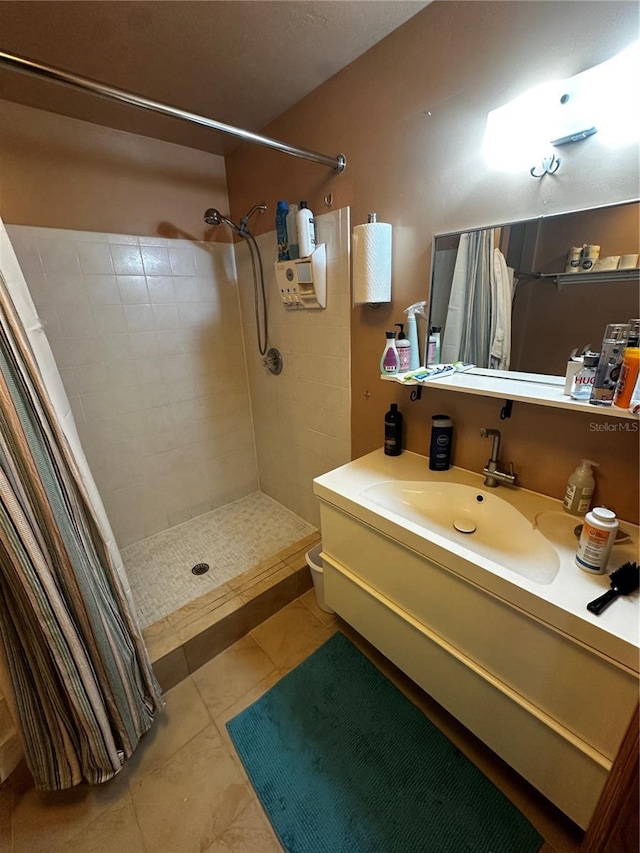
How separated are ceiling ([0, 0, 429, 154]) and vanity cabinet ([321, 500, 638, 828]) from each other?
1.54 meters

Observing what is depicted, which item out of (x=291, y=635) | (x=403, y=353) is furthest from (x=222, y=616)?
(x=403, y=353)

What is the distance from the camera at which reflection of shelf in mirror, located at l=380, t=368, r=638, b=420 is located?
2.71 feet

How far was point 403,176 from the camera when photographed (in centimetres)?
→ 117

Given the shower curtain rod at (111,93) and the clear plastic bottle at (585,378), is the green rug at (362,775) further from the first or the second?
the shower curtain rod at (111,93)

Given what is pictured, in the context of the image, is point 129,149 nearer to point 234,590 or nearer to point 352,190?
point 352,190

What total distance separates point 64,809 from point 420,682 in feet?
3.77

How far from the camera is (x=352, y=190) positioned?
132cm

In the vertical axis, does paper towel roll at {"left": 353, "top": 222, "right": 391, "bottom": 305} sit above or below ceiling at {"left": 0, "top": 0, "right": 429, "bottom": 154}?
below

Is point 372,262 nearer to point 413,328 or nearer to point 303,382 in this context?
point 413,328

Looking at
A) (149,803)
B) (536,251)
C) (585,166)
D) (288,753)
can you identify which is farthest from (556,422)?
(149,803)

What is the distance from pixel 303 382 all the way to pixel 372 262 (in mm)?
747

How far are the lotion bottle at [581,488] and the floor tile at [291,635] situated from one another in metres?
1.13

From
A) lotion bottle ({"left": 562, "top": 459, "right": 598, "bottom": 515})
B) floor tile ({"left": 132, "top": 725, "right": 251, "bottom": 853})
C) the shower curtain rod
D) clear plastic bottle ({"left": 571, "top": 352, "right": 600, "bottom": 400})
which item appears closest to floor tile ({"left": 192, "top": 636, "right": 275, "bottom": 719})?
floor tile ({"left": 132, "top": 725, "right": 251, "bottom": 853})

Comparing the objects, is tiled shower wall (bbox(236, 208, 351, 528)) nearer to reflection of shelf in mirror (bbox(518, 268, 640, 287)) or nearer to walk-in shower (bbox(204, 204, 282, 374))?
walk-in shower (bbox(204, 204, 282, 374))
